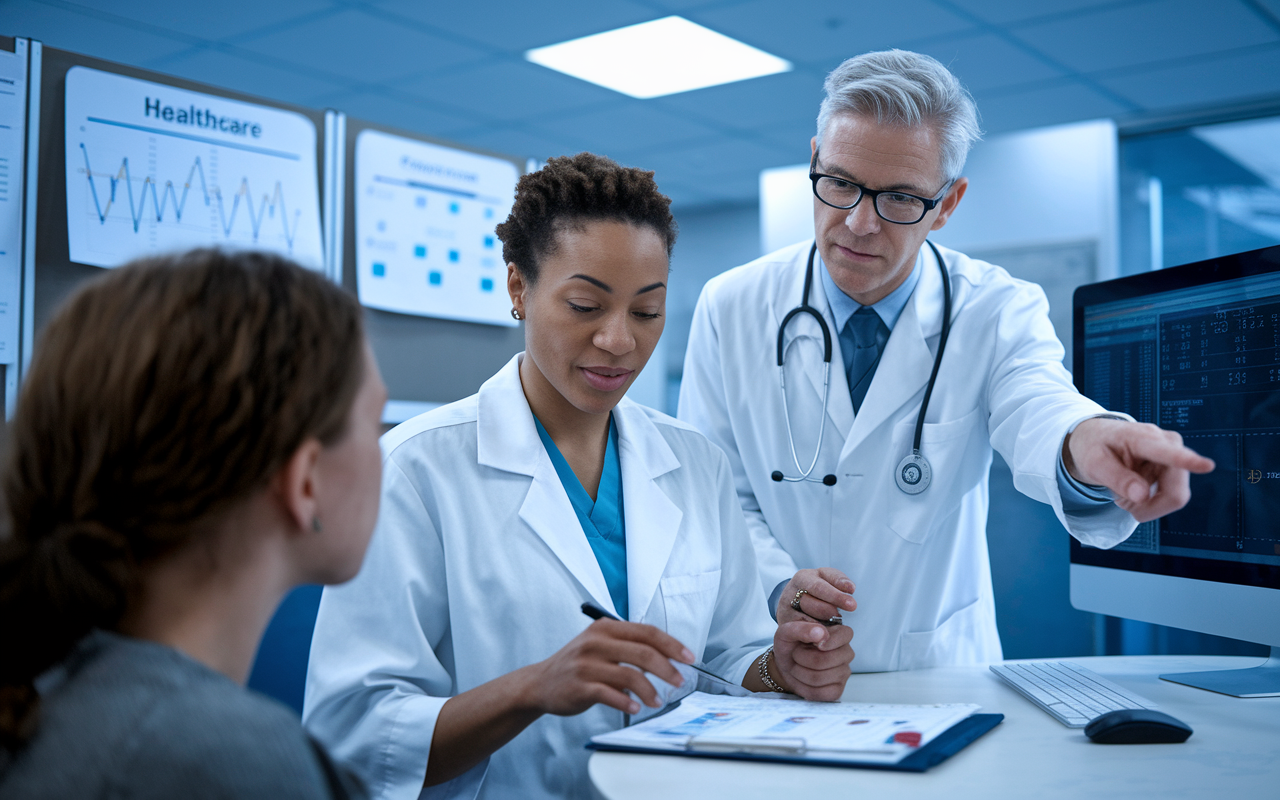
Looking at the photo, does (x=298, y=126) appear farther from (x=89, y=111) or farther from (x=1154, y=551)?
(x=1154, y=551)

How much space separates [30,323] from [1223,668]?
205cm

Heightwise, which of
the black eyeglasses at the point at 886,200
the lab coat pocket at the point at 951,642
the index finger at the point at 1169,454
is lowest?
the lab coat pocket at the point at 951,642

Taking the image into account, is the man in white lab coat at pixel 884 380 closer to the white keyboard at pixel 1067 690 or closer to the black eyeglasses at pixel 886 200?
the black eyeglasses at pixel 886 200

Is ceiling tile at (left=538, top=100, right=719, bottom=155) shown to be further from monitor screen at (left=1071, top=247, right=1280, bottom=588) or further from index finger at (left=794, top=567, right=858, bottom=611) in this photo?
index finger at (left=794, top=567, right=858, bottom=611)

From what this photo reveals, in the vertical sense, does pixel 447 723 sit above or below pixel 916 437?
below

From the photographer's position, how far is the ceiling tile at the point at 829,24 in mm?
3727

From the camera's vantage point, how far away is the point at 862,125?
5.01 ft

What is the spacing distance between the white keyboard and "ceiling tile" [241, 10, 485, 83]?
140 inches

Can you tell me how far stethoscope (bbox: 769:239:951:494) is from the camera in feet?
5.29

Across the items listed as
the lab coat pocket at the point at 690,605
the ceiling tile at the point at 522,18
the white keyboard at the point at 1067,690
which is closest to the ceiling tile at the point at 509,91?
the ceiling tile at the point at 522,18

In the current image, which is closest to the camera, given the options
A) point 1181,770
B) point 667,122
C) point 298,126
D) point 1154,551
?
point 1181,770

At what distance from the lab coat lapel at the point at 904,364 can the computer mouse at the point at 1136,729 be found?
67 cm

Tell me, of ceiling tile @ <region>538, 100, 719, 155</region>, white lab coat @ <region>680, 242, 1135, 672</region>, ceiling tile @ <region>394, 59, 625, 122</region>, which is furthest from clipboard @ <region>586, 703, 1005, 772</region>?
ceiling tile @ <region>538, 100, 719, 155</region>

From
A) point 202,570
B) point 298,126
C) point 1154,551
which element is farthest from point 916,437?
point 298,126
